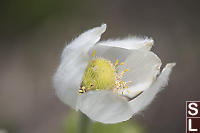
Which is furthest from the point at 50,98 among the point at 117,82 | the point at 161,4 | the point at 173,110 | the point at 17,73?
the point at 117,82

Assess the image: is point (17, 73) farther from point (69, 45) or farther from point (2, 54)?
point (69, 45)

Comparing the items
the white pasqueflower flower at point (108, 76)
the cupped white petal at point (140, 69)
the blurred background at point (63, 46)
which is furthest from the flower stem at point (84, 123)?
the blurred background at point (63, 46)

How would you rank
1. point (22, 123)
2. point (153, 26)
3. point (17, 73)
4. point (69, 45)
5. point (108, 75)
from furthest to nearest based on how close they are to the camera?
point (153, 26), point (17, 73), point (22, 123), point (108, 75), point (69, 45)

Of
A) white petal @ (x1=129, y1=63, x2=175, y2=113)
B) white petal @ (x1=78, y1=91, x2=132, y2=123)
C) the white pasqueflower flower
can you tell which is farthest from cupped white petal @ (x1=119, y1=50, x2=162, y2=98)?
white petal @ (x1=78, y1=91, x2=132, y2=123)

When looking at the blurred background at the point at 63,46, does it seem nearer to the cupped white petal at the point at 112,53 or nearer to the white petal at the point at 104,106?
the cupped white petal at the point at 112,53

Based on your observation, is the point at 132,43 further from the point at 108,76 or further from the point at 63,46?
the point at 63,46

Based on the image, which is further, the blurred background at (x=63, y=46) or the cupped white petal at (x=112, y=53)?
the blurred background at (x=63, y=46)

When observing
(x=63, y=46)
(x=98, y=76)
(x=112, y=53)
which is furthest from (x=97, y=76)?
(x=63, y=46)

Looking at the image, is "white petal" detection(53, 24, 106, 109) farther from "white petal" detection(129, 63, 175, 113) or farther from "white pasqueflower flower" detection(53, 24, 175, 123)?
"white petal" detection(129, 63, 175, 113)
